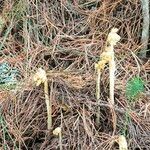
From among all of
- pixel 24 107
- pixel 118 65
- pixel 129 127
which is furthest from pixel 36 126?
pixel 118 65

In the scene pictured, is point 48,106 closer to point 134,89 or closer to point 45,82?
point 45,82

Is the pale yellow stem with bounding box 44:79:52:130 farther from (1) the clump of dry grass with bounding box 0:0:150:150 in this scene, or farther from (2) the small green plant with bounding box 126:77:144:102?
(2) the small green plant with bounding box 126:77:144:102

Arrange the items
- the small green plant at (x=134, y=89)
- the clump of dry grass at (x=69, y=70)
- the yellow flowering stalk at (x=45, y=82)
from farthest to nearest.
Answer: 1. the small green plant at (x=134, y=89)
2. the clump of dry grass at (x=69, y=70)
3. the yellow flowering stalk at (x=45, y=82)

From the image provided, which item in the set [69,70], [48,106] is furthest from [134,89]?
[48,106]

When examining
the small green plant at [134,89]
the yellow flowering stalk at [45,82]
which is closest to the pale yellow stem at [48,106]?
the yellow flowering stalk at [45,82]

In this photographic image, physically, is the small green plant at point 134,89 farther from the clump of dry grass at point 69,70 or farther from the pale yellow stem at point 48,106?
the pale yellow stem at point 48,106

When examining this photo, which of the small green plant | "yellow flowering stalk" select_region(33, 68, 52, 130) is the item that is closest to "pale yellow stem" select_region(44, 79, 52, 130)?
"yellow flowering stalk" select_region(33, 68, 52, 130)

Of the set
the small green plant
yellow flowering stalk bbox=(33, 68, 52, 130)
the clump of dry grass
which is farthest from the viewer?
the small green plant
